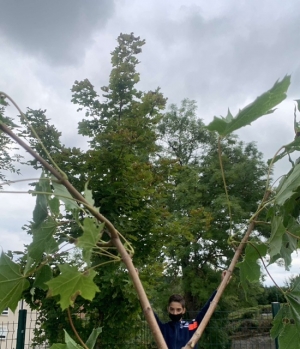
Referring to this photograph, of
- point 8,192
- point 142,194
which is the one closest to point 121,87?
point 142,194

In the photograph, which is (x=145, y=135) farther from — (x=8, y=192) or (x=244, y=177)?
(x=244, y=177)

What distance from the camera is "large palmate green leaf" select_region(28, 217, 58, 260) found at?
3.23ft

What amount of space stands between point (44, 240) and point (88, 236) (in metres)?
0.29

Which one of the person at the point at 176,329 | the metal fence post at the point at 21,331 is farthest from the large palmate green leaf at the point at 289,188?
the metal fence post at the point at 21,331

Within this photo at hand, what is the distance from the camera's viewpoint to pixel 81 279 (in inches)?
32.1

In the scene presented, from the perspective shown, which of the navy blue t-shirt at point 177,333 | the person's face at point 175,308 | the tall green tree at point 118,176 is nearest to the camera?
the navy blue t-shirt at point 177,333

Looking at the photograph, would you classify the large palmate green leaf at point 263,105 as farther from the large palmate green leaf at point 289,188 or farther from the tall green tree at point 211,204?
the tall green tree at point 211,204

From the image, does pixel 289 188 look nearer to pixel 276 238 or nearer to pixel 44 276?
pixel 276 238

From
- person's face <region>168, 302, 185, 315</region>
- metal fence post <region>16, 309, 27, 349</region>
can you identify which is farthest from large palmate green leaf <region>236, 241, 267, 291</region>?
metal fence post <region>16, 309, 27, 349</region>

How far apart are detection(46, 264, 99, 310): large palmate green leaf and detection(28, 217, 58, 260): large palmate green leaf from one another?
162mm

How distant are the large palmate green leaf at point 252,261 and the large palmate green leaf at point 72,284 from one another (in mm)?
460

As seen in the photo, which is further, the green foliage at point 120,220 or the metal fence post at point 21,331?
the metal fence post at point 21,331

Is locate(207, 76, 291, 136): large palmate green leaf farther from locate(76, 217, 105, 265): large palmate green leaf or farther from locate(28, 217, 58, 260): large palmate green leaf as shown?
locate(28, 217, 58, 260): large palmate green leaf

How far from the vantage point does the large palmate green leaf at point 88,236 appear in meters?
0.75
